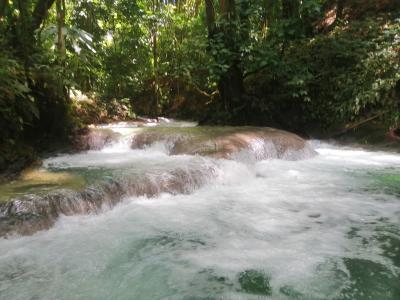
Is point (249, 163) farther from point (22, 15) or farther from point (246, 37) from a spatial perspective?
point (246, 37)

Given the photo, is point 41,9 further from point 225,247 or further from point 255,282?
point 255,282

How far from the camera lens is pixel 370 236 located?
3.62 metres

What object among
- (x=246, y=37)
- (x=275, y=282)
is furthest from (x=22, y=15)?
(x=246, y=37)

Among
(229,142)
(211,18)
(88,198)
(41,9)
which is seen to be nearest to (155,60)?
(211,18)

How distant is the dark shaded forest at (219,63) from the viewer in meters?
6.47

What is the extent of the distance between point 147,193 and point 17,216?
1.46 m

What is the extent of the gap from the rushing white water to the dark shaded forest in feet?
7.49

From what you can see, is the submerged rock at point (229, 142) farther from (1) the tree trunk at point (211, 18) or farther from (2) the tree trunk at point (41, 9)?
(1) the tree trunk at point (211, 18)

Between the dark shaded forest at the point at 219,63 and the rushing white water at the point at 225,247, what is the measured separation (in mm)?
2284

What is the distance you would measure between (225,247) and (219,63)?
6.91 m

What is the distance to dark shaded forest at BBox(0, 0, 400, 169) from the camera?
6.47 metres

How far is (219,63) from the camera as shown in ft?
31.8

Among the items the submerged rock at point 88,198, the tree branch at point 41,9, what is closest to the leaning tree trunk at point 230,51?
the tree branch at point 41,9

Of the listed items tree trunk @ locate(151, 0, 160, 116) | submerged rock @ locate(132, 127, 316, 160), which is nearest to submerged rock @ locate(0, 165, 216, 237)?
submerged rock @ locate(132, 127, 316, 160)
